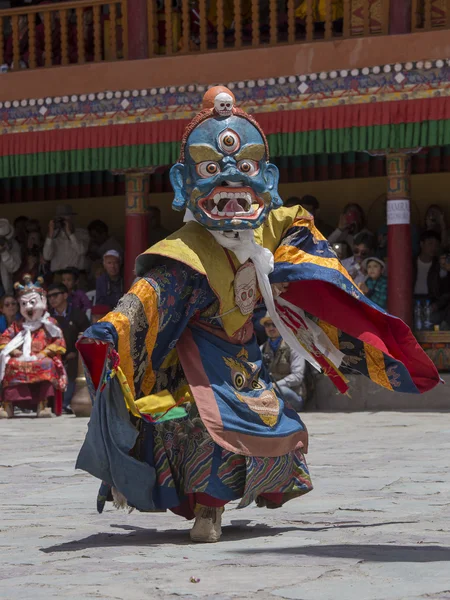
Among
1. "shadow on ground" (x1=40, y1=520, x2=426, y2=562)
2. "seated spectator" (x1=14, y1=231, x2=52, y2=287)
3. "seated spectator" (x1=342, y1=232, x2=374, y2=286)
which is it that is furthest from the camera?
"seated spectator" (x1=14, y1=231, x2=52, y2=287)

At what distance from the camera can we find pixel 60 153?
41.2 feet

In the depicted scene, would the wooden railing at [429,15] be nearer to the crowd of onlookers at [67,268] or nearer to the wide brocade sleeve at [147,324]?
the crowd of onlookers at [67,268]

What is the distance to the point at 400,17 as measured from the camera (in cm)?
1128

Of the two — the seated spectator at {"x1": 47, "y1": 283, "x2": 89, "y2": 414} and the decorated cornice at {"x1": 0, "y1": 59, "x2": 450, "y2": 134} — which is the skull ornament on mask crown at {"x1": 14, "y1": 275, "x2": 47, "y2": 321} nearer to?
the seated spectator at {"x1": 47, "y1": 283, "x2": 89, "y2": 414}

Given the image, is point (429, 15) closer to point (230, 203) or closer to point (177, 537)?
point (230, 203)

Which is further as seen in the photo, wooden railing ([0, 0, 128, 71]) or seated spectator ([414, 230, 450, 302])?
wooden railing ([0, 0, 128, 71])

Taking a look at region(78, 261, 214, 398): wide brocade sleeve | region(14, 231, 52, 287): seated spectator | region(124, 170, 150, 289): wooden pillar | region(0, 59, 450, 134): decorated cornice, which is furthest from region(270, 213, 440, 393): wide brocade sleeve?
region(14, 231, 52, 287): seated spectator

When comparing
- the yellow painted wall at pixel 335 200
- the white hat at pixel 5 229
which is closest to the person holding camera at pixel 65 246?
the white hat at pixel 5 229

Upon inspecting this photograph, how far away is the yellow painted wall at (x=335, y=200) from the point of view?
44.5 feet

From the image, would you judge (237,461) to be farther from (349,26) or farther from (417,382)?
(349,26)

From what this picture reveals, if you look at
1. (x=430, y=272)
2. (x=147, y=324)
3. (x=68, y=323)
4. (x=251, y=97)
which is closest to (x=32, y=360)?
(x=68, y=323)

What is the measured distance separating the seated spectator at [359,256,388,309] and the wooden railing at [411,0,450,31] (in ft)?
6.52

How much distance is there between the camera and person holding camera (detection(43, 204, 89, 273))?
1358 centimetres

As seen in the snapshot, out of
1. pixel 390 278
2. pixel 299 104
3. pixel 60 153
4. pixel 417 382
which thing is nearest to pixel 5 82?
pixel 60 153
